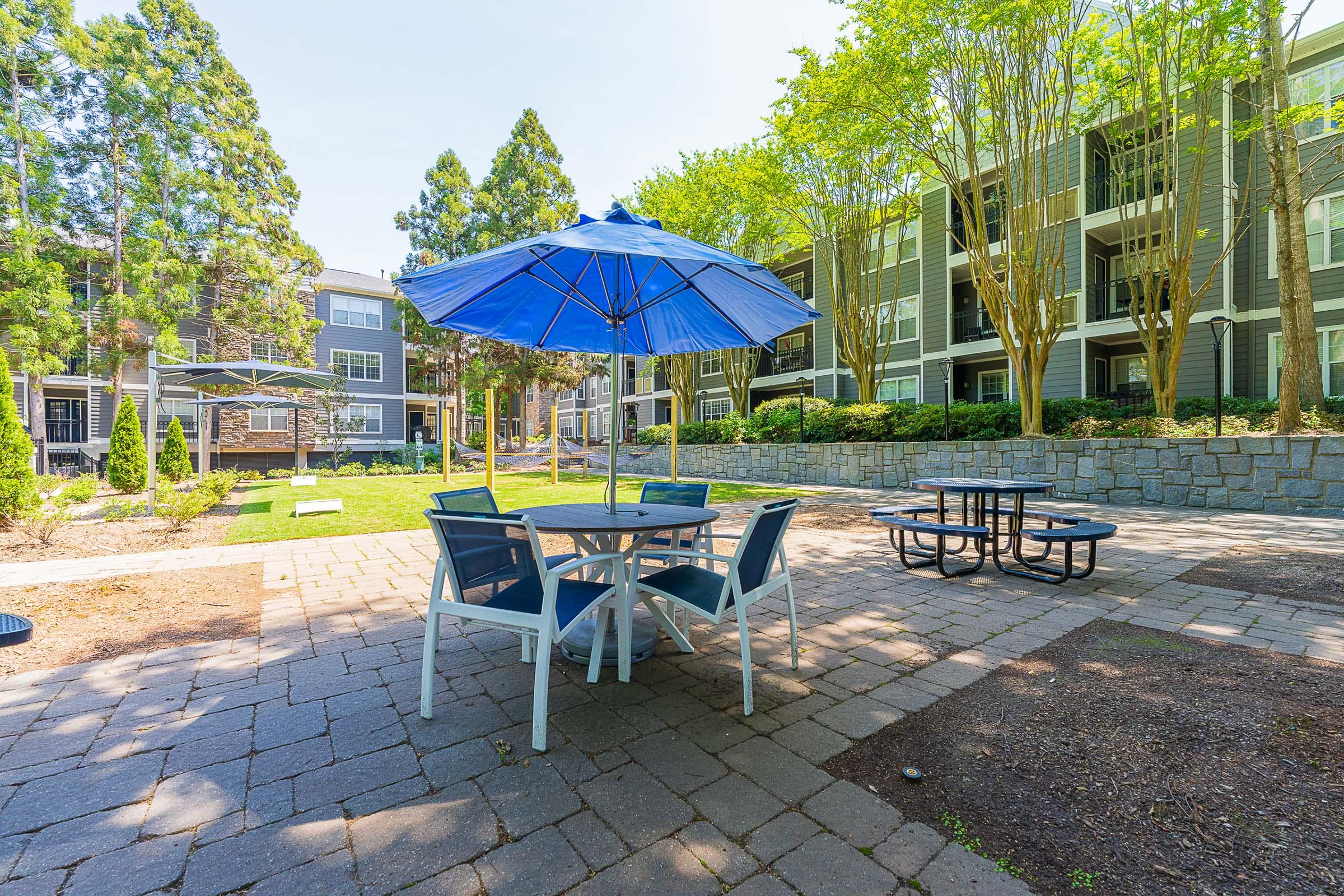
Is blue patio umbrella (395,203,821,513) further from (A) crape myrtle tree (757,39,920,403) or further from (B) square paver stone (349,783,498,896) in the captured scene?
(A) crape myrtle tree (757,39,920,403)

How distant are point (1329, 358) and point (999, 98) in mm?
10272

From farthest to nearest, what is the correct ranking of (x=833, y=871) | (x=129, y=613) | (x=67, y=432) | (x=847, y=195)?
(x=67, y=432)
(x=847, y=195)
(x=129, y=613)
(x=833, y=871)

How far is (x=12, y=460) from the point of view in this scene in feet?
23.0

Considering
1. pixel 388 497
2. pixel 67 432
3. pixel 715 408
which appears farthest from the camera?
pixel 715 408

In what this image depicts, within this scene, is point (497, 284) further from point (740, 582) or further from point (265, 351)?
point (265, 351)

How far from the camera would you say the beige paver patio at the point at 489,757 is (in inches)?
64.4

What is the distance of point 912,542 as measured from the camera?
6.77m

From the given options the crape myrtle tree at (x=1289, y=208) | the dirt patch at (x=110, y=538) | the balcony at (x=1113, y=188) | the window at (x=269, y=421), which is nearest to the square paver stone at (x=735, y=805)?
the dirt patch at (x=110, y=538)

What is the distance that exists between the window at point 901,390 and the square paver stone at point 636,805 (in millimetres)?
19482

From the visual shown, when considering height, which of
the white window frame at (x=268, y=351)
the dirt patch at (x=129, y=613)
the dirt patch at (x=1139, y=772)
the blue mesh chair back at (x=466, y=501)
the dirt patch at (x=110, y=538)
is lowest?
the dirt patch at (x=1139, y=772)

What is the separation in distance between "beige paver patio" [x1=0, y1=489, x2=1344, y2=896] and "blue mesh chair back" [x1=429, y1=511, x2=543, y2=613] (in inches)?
20.7

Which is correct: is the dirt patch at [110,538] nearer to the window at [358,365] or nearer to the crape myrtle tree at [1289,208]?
the crape myrtle tree at [1289,208]

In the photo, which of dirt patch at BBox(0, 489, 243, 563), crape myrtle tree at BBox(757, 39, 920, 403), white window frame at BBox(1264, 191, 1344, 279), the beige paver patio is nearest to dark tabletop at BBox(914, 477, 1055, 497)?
the beige paver patio

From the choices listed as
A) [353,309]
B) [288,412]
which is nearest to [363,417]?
[288,412]
